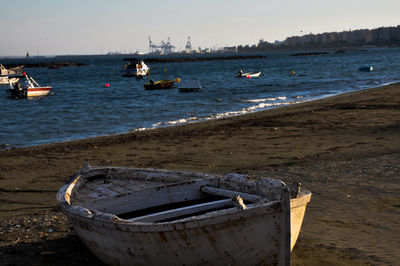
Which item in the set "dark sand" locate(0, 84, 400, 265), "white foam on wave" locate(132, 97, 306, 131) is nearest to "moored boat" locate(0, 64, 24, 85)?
"white foam on wave" locate(132, 97, 306, 131)

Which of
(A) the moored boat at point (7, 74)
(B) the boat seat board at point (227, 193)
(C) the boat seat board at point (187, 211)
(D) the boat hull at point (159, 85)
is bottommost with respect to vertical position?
(C) the boat seat board at point (187, 211)

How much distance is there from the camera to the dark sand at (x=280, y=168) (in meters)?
6.34

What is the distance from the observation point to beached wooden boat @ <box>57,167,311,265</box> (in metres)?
4.75

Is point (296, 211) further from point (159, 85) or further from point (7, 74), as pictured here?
point (7, 74)

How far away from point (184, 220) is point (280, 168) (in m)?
5.75

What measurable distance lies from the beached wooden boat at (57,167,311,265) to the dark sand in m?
0.74

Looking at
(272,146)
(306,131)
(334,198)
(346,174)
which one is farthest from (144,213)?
(306,131)

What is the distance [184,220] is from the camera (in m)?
4.77

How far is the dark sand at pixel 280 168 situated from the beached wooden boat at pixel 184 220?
0.74m

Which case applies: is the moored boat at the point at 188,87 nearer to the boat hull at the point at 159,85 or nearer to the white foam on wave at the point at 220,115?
the boat hull at the point at 159,85

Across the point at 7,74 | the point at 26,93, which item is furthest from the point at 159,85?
the point at 7,74

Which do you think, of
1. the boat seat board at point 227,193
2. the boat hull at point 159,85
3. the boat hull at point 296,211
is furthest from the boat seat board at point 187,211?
the boat hull at point 159,85

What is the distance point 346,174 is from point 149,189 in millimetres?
4451

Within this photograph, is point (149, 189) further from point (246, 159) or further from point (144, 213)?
point (246, 159)
